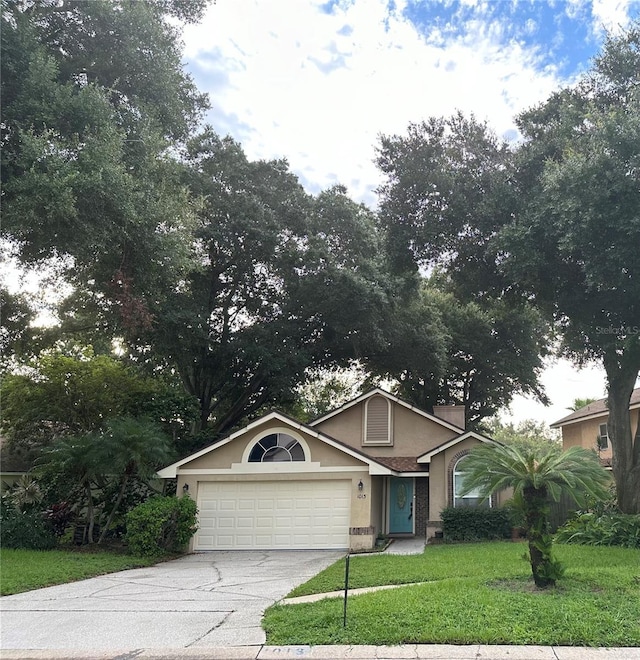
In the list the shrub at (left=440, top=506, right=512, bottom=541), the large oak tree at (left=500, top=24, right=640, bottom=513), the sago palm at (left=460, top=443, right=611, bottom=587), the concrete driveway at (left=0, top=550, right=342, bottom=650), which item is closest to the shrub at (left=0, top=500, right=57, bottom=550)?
the concrete driveway at (left=0, top=550, right=342, bottom=650)

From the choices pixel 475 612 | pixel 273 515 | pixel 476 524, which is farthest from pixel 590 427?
pixel 475 612

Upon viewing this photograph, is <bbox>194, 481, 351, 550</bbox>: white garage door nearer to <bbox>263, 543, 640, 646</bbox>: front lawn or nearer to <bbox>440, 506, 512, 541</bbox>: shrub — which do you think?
<bbox>440, 506, 512, 541</bbox>: shrub

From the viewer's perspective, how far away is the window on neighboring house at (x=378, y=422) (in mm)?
20062

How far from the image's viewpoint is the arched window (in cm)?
1655

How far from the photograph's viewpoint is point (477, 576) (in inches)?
342

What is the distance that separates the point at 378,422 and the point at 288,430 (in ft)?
15.3

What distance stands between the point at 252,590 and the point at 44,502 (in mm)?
10306

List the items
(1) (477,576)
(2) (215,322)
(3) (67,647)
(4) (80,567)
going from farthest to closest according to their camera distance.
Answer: (2) (215,322), (4) (80,567), (1) (477,576), (3) (67,647)

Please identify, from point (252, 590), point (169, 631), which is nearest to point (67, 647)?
point (169, 631)

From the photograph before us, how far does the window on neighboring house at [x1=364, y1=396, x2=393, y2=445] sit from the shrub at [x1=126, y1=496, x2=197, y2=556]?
7.13 meters

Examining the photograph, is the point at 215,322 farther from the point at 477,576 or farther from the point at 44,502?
the point at 477,576

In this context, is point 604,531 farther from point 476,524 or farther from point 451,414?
point 451,414

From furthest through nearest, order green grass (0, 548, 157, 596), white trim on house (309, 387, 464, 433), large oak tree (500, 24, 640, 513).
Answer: white trim on house (309, 387, 464, 433)
large oak tree (500, 24, 640, 513)
green grass (0, 548, 157, 596)

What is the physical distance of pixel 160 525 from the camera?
47.2 feet
